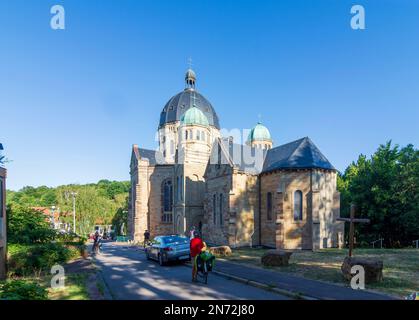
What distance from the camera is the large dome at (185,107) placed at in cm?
5059

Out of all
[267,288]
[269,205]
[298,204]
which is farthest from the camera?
[269,205]

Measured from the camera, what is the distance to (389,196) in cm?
2766

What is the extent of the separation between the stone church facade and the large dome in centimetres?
1039

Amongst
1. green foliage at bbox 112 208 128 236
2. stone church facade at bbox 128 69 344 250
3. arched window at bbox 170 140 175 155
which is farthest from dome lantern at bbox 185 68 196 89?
green foliage at bbox 112 208 128 236

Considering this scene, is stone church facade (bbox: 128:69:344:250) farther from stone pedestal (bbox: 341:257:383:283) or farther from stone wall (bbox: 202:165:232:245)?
stone pedestal (bbox: 341:257:383:283)

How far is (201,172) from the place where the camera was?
37.0 meters

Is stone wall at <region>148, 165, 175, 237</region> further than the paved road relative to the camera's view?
Yes

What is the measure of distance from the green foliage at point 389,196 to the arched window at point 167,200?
74.7ft

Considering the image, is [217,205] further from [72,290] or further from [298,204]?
[72,290]

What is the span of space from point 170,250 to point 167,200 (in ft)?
86.3

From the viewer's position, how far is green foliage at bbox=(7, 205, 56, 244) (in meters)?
17.9

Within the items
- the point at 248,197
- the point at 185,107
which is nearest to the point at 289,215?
the point at 248,197

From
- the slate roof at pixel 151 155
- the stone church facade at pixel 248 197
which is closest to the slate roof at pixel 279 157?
the stone church facade at pixel 248 197
